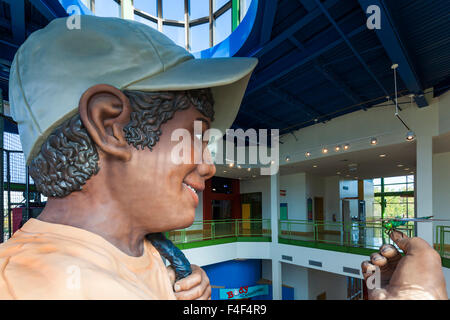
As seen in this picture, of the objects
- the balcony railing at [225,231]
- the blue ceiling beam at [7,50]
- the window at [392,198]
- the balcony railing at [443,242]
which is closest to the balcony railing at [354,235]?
the balcony railing at [443,242]

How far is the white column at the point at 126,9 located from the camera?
258 inches

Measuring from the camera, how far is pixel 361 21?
392cm

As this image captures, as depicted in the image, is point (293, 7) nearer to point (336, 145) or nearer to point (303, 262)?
point (336, 145)

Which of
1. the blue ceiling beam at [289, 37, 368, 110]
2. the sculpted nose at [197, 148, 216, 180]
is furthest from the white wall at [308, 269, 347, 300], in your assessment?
the sculpted nose at [197, 148, 216, 180]

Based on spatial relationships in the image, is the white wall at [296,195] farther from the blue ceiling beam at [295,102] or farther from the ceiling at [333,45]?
the ceiling at [333,45]

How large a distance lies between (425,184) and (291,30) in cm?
543

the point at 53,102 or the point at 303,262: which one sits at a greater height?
the point at 53,102

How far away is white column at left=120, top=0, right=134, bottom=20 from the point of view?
6548 millimetres

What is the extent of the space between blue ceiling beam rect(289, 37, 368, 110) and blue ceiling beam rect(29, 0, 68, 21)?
4358 millimetres

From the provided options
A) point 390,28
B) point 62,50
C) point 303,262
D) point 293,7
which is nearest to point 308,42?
Answer: point 293,7

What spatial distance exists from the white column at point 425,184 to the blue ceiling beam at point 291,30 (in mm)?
4923

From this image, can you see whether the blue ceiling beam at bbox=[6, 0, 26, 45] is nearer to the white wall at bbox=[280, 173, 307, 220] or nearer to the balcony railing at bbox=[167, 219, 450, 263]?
the balcony railing at bbox=[167, 219, 450, 263]

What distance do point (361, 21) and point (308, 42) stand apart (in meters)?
0.97
